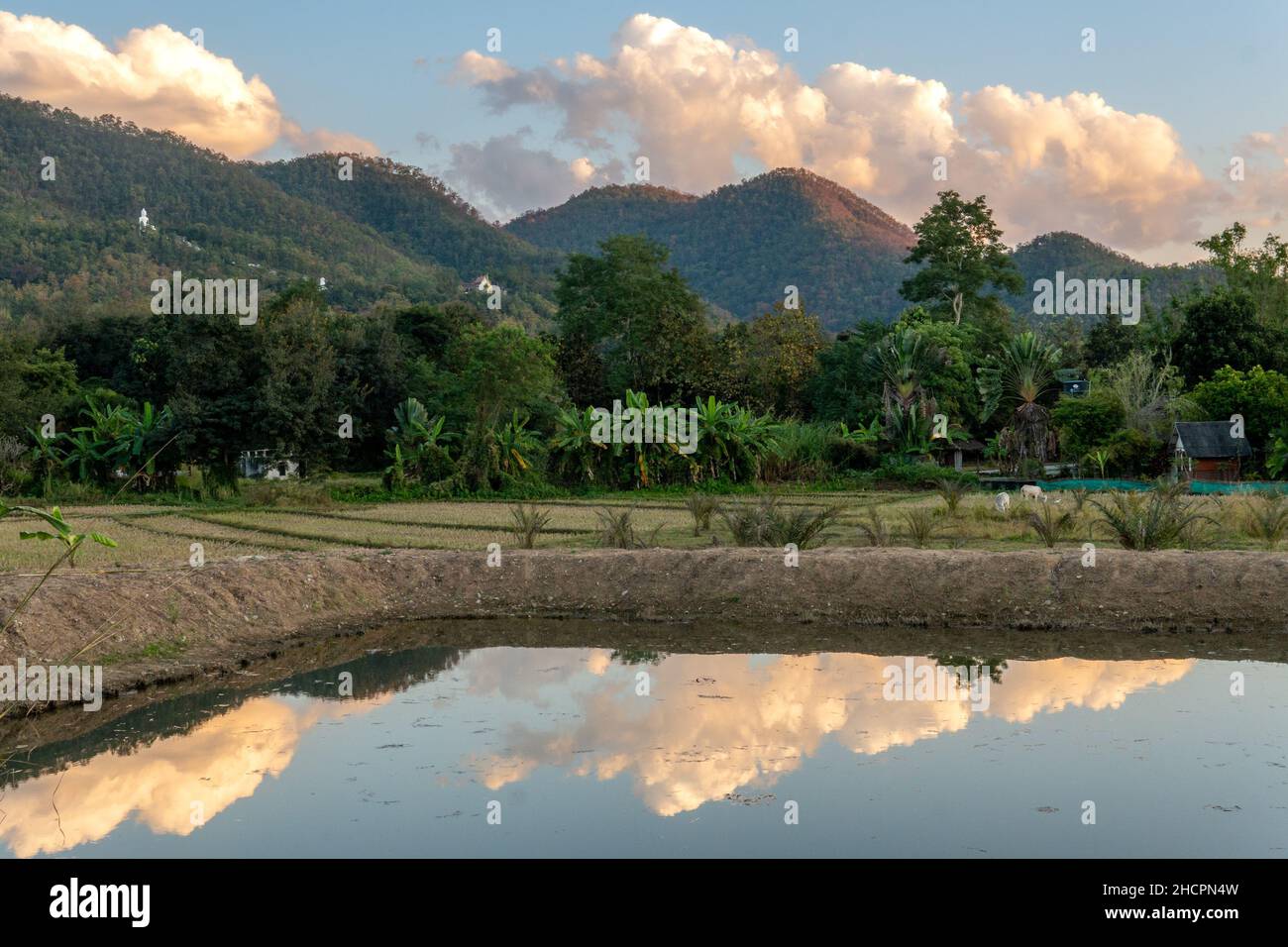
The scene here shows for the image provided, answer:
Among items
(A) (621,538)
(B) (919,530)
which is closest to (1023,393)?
(B) (919,530)

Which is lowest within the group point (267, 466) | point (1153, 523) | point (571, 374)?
point (1153, 523)

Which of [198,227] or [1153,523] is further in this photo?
[198,227]

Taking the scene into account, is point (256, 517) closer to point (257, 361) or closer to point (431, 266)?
point (257, 361)

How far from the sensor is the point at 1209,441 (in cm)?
2816

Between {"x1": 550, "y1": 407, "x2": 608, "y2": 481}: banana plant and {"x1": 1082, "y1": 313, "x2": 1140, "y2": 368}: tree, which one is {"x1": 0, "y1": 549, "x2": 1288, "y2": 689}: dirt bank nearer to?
{"x1": 550, "y1": 407, "x2": 608, "y2": 481}: banana plant

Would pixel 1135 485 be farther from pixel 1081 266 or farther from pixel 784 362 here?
pixel 1081 266

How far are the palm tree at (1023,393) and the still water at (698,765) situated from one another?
2156 centimetres

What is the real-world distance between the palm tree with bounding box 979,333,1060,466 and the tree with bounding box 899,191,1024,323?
10653 millimetres

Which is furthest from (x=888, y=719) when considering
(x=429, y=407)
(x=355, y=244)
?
(x=355, y=244)

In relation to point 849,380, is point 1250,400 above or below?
below

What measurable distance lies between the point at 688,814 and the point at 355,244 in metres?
70.9

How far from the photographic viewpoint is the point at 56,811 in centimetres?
674

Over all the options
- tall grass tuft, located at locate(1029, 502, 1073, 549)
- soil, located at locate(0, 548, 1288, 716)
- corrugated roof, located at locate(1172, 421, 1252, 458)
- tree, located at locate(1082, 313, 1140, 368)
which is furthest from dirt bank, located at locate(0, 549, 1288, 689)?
tree, located at locate(1082, 313, 1140, 368)
